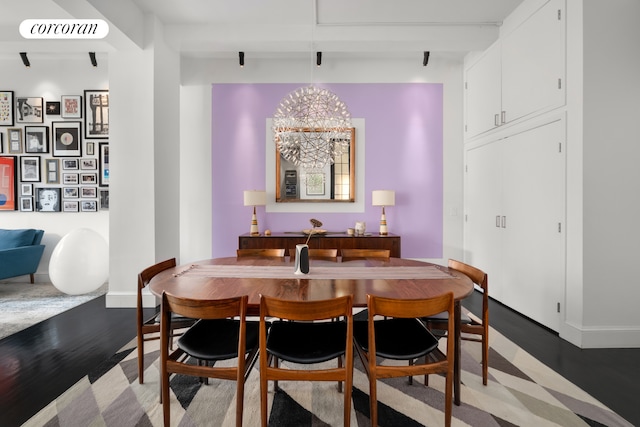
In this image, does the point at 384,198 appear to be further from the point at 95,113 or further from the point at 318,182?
the point at 95,113

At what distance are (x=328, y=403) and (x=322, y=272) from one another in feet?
2.76

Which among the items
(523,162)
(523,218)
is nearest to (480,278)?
(523,218)

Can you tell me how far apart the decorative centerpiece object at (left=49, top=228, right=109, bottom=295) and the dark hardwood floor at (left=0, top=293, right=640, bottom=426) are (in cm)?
62

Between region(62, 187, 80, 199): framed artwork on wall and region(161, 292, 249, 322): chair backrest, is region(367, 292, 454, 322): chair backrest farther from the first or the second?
region(62, 187, 80, 199): framed artwork on wall

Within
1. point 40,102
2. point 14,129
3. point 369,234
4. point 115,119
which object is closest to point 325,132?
point 369,234


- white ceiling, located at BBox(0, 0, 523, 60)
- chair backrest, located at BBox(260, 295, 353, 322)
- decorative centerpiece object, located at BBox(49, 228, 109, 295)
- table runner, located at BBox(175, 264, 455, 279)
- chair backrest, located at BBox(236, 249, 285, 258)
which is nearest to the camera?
chair backrest, located at BBox(260, 295, 353, 322)

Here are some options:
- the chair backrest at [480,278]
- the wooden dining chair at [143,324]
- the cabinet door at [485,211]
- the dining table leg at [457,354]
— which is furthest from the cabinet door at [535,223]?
the wooden dining chair at [143,324]

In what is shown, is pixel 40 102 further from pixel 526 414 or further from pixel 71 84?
pixel 526 414

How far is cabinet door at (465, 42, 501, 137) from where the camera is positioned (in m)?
4.02

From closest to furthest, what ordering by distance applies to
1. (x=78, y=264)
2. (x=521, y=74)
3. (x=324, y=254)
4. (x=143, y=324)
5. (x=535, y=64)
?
(x=143, y=324) < (x=324, y=254) < (x=535, y=64) < (x=521, y=74) < (x=78, y=264)

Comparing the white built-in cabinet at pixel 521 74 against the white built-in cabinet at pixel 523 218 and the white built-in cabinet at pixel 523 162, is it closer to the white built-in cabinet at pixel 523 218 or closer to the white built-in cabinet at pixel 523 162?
the white built-in cabinet at pixel 523 162

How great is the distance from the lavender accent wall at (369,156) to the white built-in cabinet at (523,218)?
697 mm

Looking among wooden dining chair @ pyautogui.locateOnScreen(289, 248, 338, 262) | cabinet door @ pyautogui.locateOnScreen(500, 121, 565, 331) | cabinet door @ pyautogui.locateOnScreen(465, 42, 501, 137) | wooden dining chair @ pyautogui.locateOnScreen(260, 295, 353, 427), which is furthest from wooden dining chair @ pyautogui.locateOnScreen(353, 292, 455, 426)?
cabinet door @ pyautogui.locateOnScreen(465, 42, 501, 137)

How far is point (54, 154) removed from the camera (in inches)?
197
